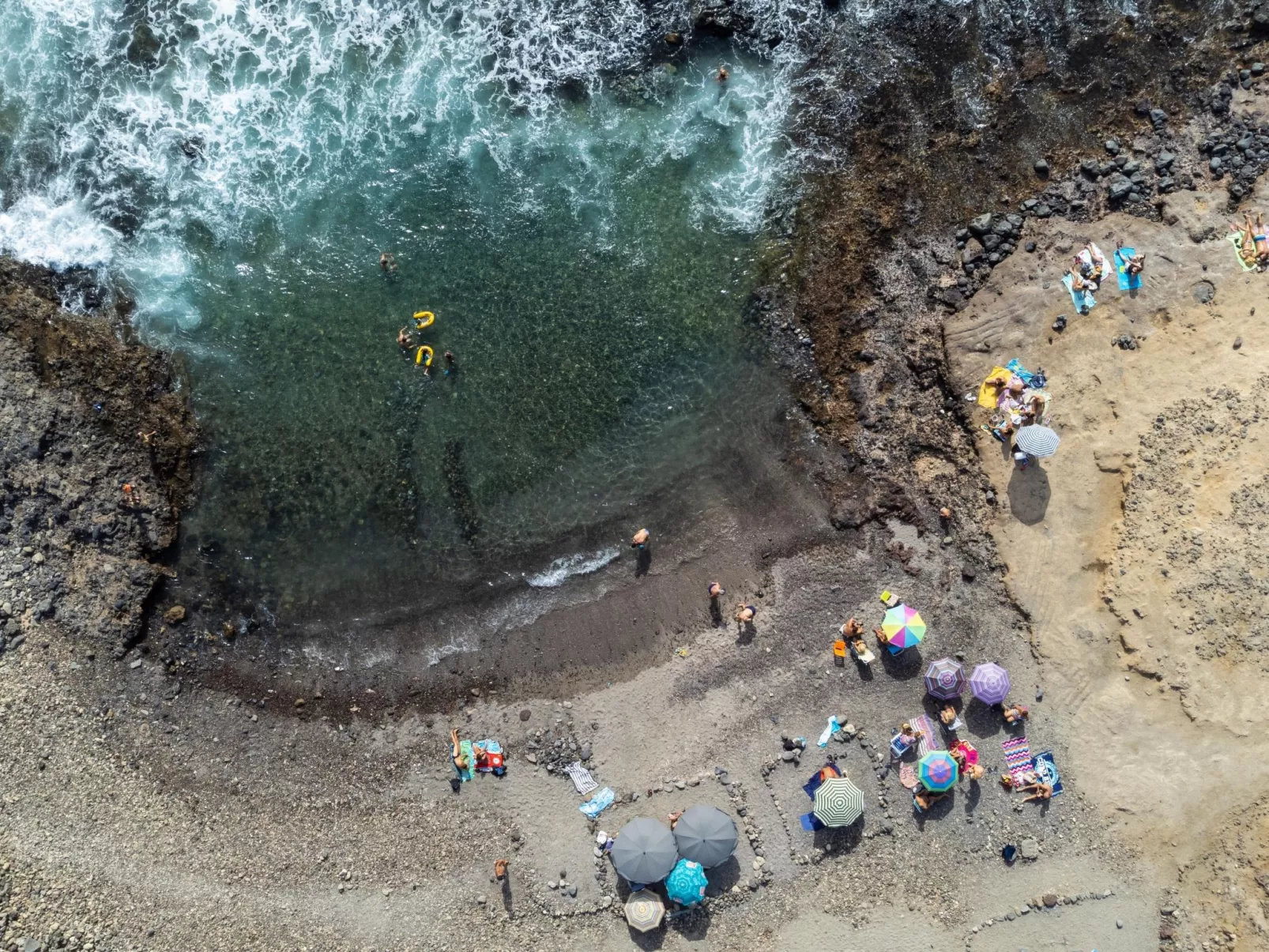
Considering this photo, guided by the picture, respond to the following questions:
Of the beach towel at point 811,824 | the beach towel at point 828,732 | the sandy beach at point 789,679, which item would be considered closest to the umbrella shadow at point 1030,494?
the sandy beach at point 789,679

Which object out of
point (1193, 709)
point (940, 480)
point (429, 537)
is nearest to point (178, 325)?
point (429, 537)

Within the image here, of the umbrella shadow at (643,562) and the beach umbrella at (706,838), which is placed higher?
the umbrella shadow at (643,562)

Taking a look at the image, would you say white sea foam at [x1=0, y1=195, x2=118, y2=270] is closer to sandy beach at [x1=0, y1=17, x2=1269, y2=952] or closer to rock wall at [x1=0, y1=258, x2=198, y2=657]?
rock wall at [x1=0, y1=258, x2=198, y2=657]

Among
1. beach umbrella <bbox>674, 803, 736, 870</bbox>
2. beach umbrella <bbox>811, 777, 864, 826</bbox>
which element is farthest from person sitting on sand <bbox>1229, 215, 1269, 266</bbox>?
beach umbrella <bbox>674, 803, 736, 870</bbox>

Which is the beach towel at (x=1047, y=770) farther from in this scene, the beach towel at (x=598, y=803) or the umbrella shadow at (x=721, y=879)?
the beach towel at (x=598, y=803)

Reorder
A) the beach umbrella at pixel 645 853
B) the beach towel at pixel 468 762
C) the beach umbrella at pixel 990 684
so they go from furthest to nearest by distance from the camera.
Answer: the beach towel at pixel 468 762 → the beach umbrella at pixel 990 684 → the beach umbrella at pixel 645 853

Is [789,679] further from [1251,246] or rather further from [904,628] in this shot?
[1251,246]

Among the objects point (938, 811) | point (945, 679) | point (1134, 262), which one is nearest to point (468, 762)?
point (938, 811)
